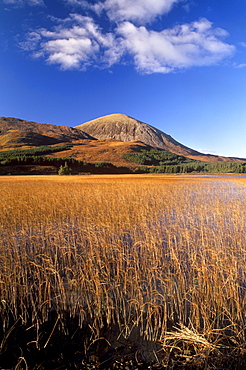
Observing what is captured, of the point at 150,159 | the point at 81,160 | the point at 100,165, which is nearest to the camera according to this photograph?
the point at 100,165

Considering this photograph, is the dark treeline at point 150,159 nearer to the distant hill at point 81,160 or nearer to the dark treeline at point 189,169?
the distant hill at point 81,160

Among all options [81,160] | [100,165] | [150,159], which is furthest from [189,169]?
[81,160]

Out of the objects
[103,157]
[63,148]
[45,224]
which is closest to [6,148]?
[63,148]

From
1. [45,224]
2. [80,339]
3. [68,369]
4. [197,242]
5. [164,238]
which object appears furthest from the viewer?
[45,224]

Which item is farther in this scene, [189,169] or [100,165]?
[189,169]

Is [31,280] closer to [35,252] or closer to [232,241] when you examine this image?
[35,252]

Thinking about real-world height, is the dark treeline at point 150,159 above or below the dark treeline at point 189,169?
above

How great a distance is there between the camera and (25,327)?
11.6 ft

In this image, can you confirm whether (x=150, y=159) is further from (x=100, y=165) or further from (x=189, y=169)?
(x=100, y=165)

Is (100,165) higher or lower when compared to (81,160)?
lower

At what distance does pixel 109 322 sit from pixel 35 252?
3.78 metres

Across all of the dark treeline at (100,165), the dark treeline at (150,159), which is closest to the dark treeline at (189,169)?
the dark treeline at (100,165)

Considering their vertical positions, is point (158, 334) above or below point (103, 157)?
below

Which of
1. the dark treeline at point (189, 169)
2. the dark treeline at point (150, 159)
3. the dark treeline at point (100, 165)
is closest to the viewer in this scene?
the dark treeline at point (100, 165)
